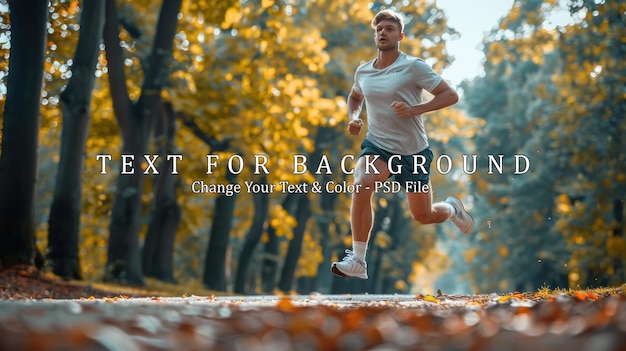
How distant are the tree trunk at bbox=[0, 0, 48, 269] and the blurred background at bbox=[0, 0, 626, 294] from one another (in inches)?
11.7

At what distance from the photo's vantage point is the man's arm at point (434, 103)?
29.5 ft

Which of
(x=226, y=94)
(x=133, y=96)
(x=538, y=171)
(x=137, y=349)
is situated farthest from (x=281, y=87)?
(x=137, y=349)

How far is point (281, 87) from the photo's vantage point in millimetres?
23141

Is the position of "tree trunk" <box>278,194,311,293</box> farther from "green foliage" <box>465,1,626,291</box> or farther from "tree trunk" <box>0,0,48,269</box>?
"tree trunk" <box>0,0,48,269</box>

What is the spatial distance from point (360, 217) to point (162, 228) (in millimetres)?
13095

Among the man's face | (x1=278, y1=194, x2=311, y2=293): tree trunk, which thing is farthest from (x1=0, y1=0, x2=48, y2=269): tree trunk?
(x1=278, y1=194, x2=311, y2=293): tree trunk

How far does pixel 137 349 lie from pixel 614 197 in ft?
69.9

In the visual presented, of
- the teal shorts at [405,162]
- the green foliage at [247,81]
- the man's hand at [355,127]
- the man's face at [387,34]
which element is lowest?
the teal shorts at [405,162]

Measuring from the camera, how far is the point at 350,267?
9.41 metres

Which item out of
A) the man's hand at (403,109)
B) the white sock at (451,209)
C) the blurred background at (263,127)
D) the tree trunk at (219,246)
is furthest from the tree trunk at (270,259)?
the man's hand at (403,109)

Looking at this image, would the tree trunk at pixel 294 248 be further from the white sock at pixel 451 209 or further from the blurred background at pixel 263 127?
the white sock at pixel 451 209

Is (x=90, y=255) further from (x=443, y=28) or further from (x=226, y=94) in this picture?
(x=226, y=94)

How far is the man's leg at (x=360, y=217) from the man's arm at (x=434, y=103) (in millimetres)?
713

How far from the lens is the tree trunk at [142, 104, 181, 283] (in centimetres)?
2214
